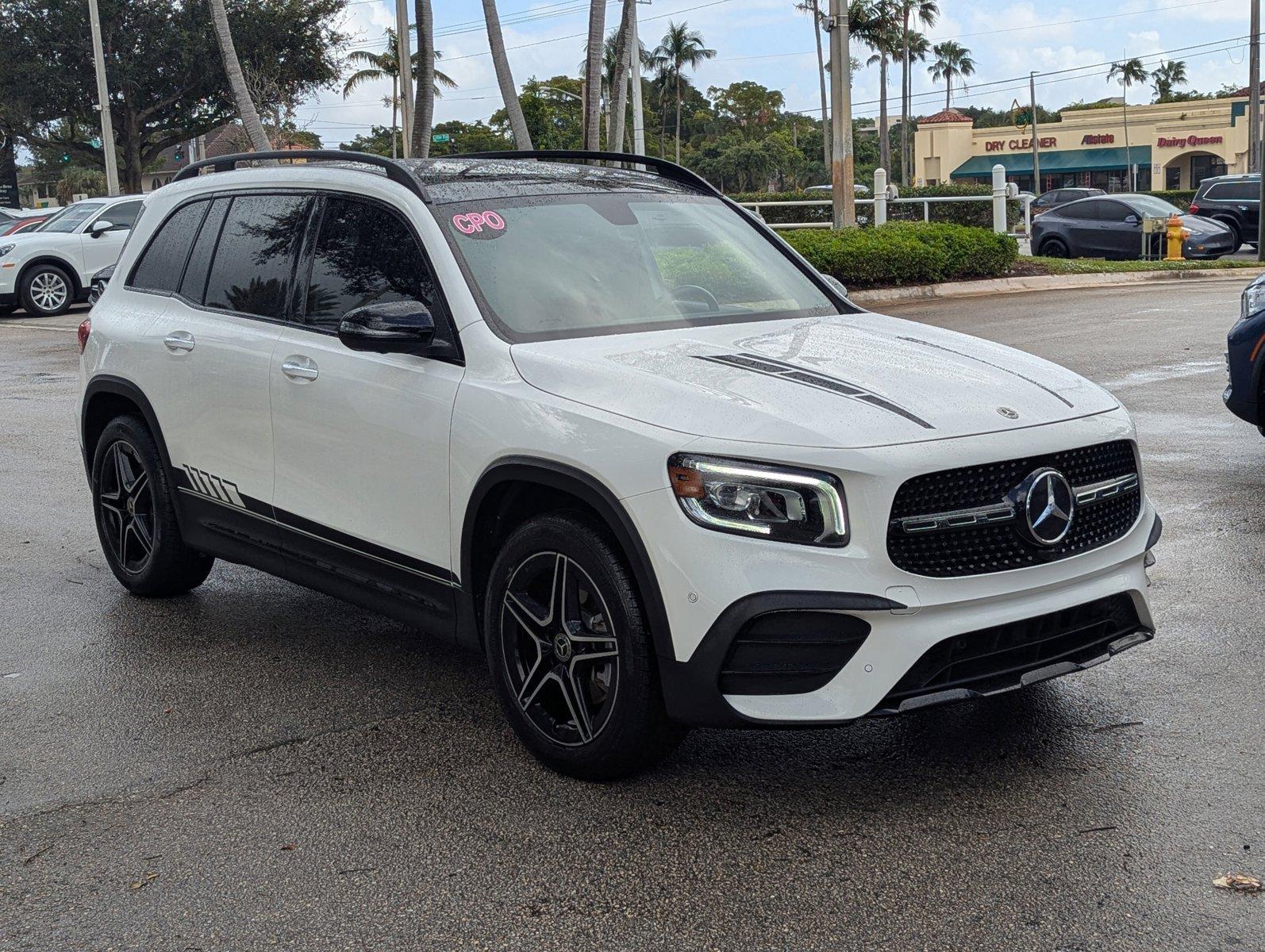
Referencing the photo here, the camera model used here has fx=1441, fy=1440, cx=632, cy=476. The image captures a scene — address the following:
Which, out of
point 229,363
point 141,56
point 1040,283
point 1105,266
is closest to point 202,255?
point 229,363

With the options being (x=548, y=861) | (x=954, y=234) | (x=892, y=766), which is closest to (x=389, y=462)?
(x=548, y=861)

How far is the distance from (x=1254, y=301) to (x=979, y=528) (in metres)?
5.40

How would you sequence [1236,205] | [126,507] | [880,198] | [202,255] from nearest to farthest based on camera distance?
[202,255] → [126,507] → [880,198] → [1236,205]

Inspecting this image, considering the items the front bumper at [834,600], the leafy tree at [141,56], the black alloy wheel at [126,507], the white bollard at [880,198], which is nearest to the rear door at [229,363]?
the black alloy wheel at [126,507]

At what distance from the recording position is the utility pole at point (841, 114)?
21641mm

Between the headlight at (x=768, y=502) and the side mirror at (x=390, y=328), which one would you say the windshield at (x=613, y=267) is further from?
the headlight at (x=768, y=502)

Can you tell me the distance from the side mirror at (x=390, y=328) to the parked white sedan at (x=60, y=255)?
1968 centimetres

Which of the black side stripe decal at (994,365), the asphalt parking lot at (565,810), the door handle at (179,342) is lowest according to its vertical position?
the asphalt parking lot at (565,810)

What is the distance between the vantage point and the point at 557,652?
416 cm

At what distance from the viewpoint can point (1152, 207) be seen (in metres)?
29.0

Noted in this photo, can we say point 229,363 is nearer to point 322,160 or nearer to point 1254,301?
point 322,160

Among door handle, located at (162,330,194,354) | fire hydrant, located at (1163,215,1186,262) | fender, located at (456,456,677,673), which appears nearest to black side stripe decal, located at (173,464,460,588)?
fender, located at (456,456,677,673)

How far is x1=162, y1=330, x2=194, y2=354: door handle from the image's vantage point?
5.79m

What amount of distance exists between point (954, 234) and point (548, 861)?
20288 millimetres
